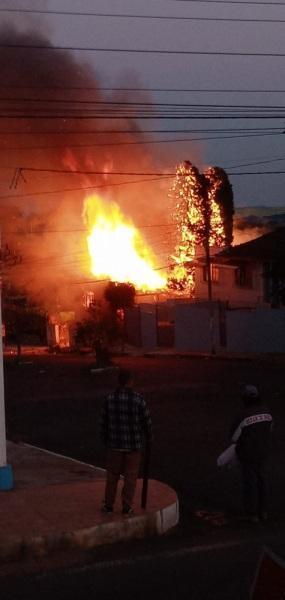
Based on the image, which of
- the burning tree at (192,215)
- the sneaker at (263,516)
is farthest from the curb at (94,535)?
the burning tree at (192,215)

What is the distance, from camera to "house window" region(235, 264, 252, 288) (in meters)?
44.9

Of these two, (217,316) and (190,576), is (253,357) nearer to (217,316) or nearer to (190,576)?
(217,316)

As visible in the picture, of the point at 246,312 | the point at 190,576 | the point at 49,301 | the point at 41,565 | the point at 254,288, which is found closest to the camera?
the point at 190,576

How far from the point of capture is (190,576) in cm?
734

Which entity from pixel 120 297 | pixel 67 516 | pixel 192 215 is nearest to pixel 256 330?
pixel 120 297

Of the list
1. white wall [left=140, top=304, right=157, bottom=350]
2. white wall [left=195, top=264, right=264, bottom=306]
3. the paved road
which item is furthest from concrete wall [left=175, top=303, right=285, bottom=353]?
the paved road

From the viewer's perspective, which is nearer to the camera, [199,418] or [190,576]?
[190,576]

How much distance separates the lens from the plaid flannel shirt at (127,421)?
8.99 metres

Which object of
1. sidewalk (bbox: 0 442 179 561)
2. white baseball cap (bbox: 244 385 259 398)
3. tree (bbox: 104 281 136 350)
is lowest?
sidewalk (bbox: 0 442 179 561)

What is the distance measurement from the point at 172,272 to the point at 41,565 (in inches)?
1986

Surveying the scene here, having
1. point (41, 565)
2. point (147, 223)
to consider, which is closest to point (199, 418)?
point (41, 565)

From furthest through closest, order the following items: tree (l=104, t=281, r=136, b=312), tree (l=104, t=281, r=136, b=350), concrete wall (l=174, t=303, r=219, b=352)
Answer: tree (l=104, t=281, r=136, b=312), tree (l=104, t=281, r=136, b=350), concrete wall (l=174, t=303, r=219, b=352)

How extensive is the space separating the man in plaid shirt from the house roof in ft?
104

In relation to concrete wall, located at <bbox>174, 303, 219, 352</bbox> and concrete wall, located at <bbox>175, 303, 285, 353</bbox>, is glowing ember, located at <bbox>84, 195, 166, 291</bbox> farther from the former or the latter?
concrete wall, located at <bbox>175, 303, 285, 353</bbox>
